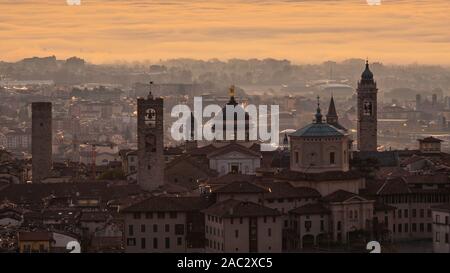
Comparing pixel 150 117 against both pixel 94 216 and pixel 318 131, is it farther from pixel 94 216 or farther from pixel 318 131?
pixel 94 216

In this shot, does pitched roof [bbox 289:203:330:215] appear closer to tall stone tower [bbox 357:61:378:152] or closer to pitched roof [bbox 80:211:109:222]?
pitched roof [bbox 80:211:109:222]

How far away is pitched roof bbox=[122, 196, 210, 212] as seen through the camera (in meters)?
29.8

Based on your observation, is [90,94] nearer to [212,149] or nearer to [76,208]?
[212,149]

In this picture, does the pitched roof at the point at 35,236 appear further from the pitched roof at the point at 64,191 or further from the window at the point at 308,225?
the pitched roof at the point at 64,191

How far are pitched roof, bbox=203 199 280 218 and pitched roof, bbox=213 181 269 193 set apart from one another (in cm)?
173

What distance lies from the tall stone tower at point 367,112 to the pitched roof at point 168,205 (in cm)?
2583

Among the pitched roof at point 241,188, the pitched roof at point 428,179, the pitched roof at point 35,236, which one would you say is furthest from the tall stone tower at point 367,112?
the pitched roof at point 35,236

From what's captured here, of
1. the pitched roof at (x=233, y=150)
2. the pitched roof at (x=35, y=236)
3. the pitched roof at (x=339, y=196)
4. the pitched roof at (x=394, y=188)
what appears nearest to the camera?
the pitched roof at (x=35, y=236)

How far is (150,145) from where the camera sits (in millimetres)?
41500

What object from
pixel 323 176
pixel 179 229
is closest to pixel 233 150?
pixel 323 176

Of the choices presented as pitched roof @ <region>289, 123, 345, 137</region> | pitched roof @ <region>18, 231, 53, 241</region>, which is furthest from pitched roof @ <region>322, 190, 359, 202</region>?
pitched roof @ <region>18, 231, 53, 241</region>

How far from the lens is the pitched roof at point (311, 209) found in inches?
1240

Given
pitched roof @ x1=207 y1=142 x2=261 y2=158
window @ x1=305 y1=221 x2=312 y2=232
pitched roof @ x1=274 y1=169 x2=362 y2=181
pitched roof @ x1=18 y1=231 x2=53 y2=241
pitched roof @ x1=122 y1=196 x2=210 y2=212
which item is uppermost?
pitched roof @ x1=207 y1=142 x2=261 y2=158

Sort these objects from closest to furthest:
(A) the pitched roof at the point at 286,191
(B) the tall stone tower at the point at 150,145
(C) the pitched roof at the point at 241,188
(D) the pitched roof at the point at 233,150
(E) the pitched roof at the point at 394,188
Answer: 1. (C) the pitched roof at the point at 241,188
2. (A) the pitched roof at the point at 286,191
3. (E) the pitched roof at the point at 394,188
4. (B) the tall stone tower at the point at 150,145
5. (D) the pitched roof at the point at 233,150
